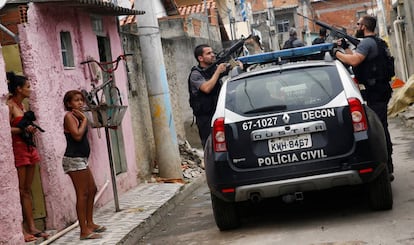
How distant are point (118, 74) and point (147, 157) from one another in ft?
6.14

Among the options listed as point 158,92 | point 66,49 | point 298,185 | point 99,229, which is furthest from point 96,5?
point 298,185

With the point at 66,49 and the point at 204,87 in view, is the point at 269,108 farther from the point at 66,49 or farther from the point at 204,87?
the point at 66,49

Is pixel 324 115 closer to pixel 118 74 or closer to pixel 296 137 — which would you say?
pixel 296 137

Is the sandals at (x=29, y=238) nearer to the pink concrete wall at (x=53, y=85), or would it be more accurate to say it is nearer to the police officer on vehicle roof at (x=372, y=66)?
the pink concrete wall at (x=53, y=85)

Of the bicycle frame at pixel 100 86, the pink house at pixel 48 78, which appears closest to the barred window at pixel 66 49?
the pink house at pixel 48 78

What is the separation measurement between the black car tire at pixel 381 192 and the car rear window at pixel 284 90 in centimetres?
95

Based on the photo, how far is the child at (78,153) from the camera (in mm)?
6980

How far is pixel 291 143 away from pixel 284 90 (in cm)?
63

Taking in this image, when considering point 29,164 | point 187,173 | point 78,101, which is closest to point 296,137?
point 78,101

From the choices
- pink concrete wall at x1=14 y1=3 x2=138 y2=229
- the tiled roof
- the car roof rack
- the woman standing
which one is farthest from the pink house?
the tiled roof

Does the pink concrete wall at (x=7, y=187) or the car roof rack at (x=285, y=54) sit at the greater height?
the car roof rack at (x=285, y=54)

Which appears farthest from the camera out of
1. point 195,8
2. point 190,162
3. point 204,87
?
point 195,8

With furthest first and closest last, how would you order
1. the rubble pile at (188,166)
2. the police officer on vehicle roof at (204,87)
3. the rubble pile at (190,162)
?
the rubble pile at (190,162), the rubble pile at (188,166), the police officer on vehicle roof at (204,87)

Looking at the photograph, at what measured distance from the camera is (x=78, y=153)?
7047mm
